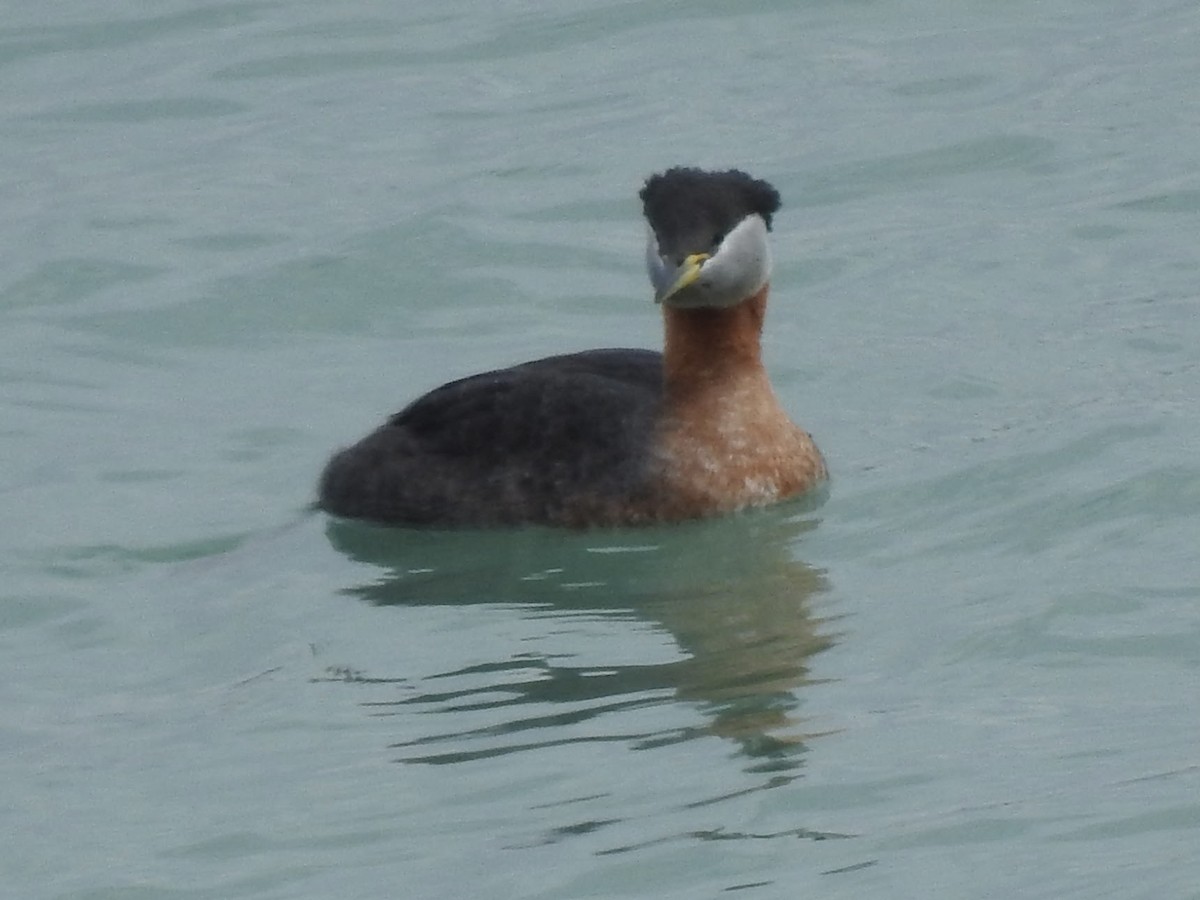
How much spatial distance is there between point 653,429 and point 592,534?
604 millimetres

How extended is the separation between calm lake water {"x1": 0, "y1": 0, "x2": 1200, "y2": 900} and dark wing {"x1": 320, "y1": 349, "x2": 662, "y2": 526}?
7.2 inches

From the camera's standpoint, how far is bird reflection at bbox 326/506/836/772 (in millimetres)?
10898

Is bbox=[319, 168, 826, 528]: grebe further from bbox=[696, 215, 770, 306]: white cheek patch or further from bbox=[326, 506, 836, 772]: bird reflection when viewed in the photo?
bbox=[326, 506, 836, 772]: bird reflection

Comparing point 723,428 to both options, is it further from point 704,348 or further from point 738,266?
point 738,266

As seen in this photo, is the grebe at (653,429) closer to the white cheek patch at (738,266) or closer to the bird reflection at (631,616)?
the white cheek patch at (738,266)

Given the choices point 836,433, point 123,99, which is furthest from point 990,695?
point 123,99

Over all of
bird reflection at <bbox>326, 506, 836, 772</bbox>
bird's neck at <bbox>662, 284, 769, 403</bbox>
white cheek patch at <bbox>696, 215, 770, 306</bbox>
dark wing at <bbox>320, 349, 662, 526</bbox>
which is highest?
white cheek patch at <bbox>696, 215, 770, 306</bbox>

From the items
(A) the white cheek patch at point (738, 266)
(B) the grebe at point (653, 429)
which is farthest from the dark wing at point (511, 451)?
(A) the white cheek patch at point (738, 266)

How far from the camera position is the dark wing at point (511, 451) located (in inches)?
543

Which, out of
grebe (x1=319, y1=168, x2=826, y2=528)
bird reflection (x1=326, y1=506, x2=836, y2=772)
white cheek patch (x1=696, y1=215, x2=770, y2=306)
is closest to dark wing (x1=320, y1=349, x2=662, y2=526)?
grebe (x1=319, y1=168, x2=826, y2=528)

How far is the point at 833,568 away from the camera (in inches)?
508

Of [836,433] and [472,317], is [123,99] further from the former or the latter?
[836,433]

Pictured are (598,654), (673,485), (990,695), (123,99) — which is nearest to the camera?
(990,695)

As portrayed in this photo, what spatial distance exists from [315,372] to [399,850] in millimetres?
6835
